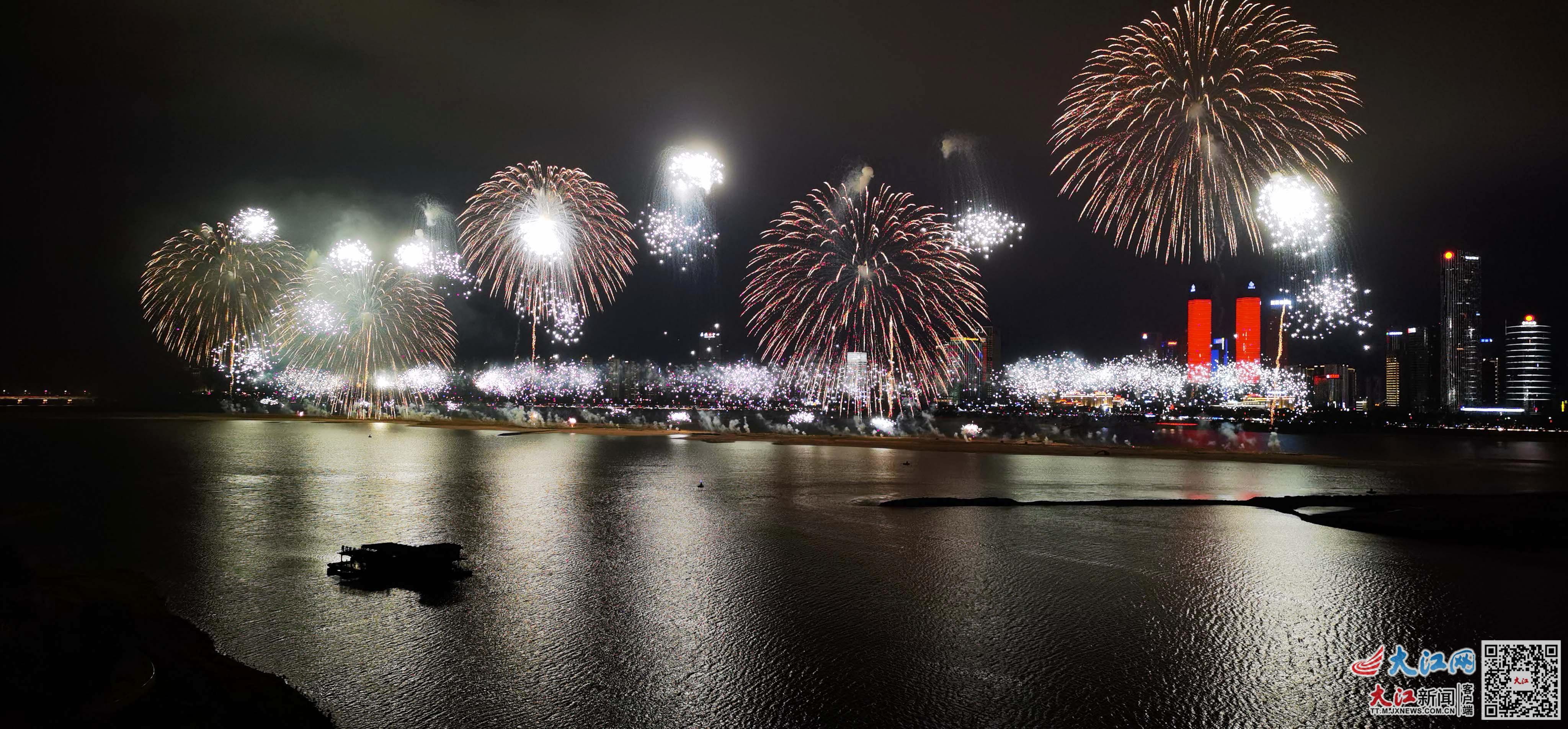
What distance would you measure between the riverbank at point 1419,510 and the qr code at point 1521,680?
785 centimetres

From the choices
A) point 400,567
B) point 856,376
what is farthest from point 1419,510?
point 856,376

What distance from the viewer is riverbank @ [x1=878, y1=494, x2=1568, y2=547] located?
50.7ft

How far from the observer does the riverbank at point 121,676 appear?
6086mm

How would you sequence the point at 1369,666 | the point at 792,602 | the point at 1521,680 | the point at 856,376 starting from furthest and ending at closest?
the point at 856,376 → the point at 792,602 → the point at 1369,666 → the point at 1521,680

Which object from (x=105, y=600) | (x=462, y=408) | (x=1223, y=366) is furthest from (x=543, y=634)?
(x=1223, y=366)

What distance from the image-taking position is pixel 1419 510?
60.1ft

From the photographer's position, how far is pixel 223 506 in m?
17.6

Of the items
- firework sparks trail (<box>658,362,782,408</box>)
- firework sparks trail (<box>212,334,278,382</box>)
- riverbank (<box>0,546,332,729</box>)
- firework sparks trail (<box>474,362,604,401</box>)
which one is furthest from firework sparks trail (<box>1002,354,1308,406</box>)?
riverbank (<box>0,546,332,729</box>)

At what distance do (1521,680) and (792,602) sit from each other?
22.8 feet

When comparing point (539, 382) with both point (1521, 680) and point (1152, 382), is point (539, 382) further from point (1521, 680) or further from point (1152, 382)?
point (1521, 680)

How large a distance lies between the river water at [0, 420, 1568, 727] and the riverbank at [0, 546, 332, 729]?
386 millimetres

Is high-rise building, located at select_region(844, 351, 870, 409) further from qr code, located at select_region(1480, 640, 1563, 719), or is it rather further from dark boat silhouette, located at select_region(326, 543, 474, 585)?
qr code, located at select_region(1480, 640, 1563, 719)

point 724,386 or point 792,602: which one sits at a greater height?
point 724,386

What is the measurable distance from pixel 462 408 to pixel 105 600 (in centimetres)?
8681
